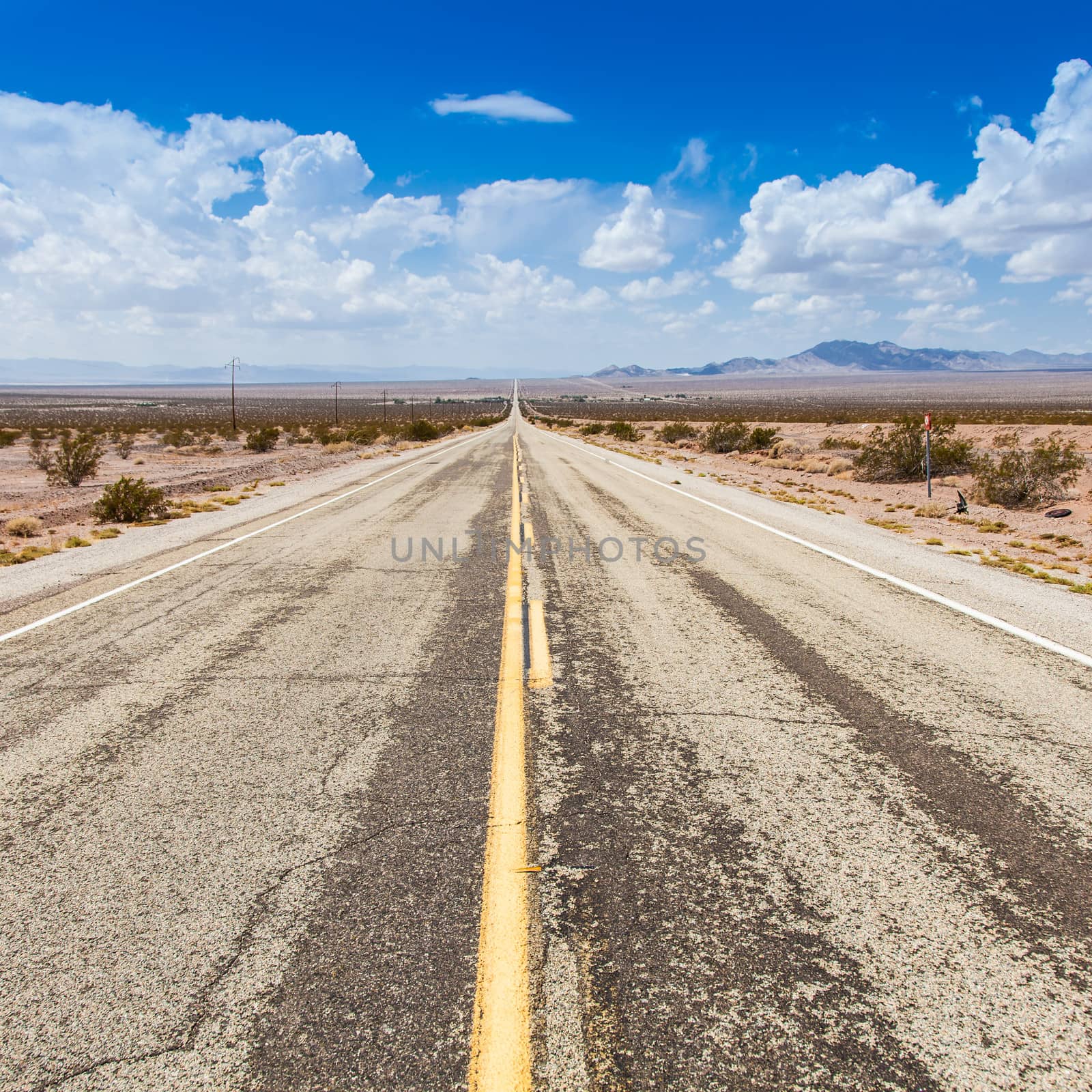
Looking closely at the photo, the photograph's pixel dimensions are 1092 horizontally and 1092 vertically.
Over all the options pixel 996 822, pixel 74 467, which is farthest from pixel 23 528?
pixel 996 822

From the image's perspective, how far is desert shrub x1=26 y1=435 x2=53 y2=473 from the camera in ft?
93.0

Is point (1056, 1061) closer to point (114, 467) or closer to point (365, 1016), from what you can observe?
point (365, 1016)

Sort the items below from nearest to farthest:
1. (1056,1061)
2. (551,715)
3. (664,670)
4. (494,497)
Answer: (1056,1061) → (551,715) → (664,670) → (494,497)

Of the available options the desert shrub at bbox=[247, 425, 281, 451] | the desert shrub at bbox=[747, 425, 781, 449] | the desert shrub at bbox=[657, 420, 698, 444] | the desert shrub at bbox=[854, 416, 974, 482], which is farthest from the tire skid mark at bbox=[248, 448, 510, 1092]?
the desert shrub at bbox=[657, 420, 698, 444]

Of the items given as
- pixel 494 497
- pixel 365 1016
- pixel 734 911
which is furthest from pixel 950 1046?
pixel 494 497

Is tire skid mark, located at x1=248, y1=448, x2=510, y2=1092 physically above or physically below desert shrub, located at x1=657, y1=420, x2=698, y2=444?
below

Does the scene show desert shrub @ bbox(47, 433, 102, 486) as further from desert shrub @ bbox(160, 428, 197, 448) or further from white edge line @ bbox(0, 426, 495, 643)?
desert shrub @ bbox(160, 428, 197, 448)

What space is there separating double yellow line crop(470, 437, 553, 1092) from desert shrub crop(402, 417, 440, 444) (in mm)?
44470

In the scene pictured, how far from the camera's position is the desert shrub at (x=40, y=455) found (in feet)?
93.0

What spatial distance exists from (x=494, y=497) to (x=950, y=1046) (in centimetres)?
1477

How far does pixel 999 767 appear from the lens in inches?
152

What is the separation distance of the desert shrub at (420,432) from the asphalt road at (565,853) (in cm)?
4308

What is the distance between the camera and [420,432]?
49.6 meters

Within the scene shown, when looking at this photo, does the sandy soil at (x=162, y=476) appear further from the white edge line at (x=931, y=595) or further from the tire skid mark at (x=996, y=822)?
the tire skid mark at (x=996, y=822)
